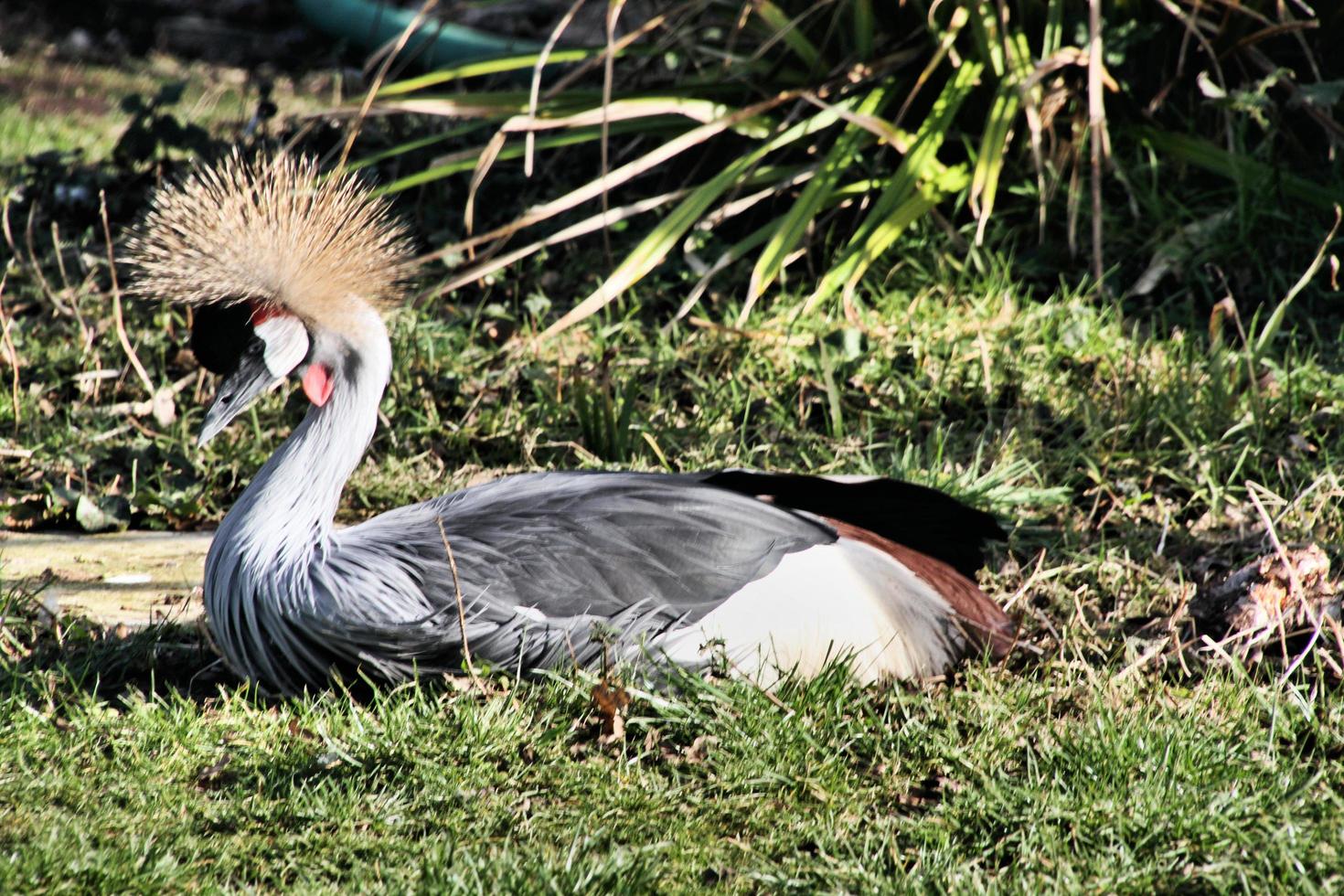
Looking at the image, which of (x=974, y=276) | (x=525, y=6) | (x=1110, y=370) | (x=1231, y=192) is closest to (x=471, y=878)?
(x=1110, y=370)

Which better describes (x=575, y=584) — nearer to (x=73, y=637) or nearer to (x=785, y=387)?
(x=73, y=637)

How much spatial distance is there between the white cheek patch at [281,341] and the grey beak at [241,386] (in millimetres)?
15

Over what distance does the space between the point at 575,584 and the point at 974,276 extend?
7.82 feet

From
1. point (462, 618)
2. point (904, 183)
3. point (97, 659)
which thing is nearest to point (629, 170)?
point (904, 183)

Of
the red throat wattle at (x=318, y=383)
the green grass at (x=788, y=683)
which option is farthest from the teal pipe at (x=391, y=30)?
the red throat wattle at (x=318, y=383)

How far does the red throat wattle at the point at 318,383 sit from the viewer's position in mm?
3148

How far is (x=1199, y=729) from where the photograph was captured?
2.92 metres

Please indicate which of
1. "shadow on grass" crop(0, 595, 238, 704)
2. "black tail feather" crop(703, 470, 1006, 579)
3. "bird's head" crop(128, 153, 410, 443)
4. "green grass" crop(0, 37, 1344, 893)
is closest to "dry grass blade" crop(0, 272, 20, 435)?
"green grass" crop(0, 37, 1344, 893)

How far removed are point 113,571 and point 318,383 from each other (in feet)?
3.32

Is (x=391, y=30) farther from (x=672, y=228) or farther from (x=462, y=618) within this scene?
(x=462, y=618)

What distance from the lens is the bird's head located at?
120 inches

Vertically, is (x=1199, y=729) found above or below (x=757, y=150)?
below

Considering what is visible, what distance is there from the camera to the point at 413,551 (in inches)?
121

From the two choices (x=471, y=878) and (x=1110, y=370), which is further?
(x=1110, y=370)
